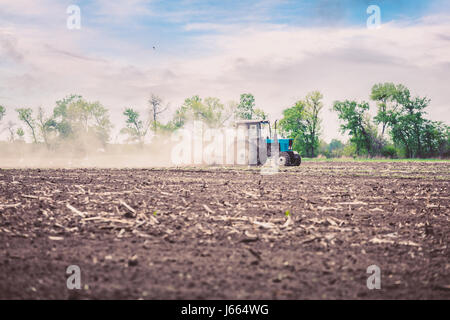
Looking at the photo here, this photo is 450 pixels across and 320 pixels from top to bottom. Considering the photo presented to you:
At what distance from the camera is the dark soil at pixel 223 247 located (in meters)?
4.74

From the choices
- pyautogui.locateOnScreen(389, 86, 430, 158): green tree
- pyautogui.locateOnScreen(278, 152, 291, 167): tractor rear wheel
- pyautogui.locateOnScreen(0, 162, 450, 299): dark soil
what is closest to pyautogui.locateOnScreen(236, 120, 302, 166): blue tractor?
pyautogui.locateOnScreen(278, 152, 291, 167): tractor rear wheel

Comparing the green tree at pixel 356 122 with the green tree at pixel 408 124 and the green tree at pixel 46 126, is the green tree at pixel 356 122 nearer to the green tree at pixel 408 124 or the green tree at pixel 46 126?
the green tree at pixel 408 124

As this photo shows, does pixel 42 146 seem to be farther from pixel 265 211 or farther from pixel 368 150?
pixel 265 211

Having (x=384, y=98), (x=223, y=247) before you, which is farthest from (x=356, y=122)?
(x=223, y=247)

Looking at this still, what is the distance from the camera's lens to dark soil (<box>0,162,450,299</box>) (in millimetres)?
4742

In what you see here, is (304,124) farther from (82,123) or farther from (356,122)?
(82,123)

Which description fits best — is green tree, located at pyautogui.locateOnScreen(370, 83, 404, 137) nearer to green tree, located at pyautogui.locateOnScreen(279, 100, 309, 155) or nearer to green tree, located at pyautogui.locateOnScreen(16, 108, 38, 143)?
green tree, located at pyautogui.locateOnScreen(279, 100, 309, 155)

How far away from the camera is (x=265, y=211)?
924cm

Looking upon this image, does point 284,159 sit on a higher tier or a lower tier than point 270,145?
lower

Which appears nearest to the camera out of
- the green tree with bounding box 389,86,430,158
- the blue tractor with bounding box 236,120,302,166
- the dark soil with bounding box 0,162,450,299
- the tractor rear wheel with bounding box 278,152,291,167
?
the dark soil with bounding box 0,162,450,299

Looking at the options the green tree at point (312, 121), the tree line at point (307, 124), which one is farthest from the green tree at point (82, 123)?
the green tree at point (312, 121)

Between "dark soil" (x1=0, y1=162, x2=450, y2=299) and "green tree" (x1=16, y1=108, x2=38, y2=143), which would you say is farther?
"green tree" (x1=16, y1=108, x2=38, y2=143)

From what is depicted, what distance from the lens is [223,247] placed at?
250 inches
